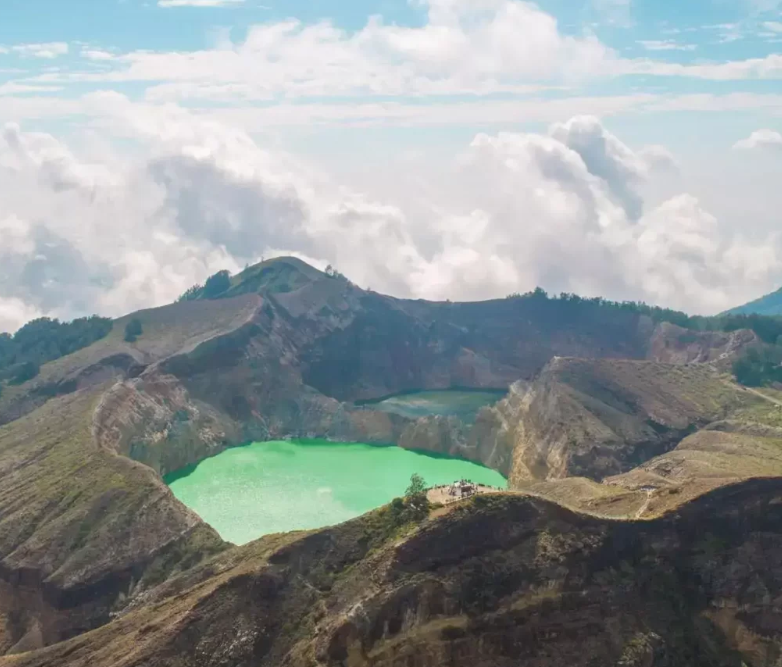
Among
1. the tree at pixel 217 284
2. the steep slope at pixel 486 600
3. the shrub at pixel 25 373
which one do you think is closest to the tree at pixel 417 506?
the steep slope at pixel 486 600

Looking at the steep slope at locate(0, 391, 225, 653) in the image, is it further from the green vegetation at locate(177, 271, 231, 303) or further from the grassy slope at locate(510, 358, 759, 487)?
the green vegetation at locate(177, 271, 231, 303)

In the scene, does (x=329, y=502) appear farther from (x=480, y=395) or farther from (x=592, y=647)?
(x=480, y=395)

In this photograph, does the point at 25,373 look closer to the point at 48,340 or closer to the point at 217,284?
the point at 48,340

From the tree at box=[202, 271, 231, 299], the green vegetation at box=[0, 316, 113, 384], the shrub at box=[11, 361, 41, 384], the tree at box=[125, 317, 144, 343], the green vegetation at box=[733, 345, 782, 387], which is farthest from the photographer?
the tree at box=[202, 271, 231, 299]

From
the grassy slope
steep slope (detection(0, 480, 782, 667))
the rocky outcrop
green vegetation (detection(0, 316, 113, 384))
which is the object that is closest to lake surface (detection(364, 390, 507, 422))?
the grassy slope

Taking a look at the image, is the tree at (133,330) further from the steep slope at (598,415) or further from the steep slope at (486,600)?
the steep slope at (486,600)

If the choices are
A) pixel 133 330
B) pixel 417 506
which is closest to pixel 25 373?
pixel 133 330

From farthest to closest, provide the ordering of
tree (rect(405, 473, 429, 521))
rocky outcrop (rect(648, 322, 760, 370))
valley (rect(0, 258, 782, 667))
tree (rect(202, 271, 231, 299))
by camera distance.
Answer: tree (rect(202, 271, 231, 299))
rocky outcrop (rect(648, 322, 760, 370))
tree (rect(405, 473, 429, 521))
valley (rect(0, 258, 782, 667))
